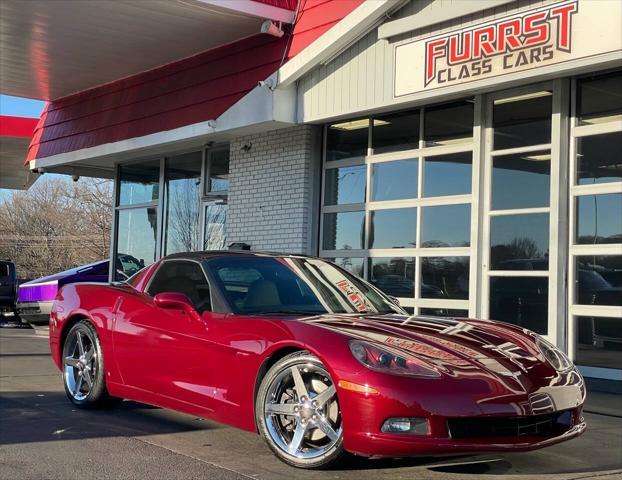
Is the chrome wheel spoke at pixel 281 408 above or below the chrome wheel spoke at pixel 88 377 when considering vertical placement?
above

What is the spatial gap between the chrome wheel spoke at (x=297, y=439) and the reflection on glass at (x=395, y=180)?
6.29m

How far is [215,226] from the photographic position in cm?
1383

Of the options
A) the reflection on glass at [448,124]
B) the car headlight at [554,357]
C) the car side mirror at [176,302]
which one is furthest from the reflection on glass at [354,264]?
the car headlight at [554,357]

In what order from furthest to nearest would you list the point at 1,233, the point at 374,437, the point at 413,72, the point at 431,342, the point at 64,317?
the point at 1,233 → the point at 413,72 → the point at 64,317 → the point at 431,342 → the point at 374,437

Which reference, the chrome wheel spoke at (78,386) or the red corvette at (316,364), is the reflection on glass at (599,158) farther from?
the chrome wheel spoke at (78,386)

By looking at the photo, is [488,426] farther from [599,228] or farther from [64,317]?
[599,228]

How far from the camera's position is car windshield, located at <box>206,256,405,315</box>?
18.3 feet

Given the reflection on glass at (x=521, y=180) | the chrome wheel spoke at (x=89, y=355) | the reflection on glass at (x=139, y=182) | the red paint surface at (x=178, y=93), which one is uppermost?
the red paint surface at (x=178, y=93)

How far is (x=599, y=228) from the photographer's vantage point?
862 cm

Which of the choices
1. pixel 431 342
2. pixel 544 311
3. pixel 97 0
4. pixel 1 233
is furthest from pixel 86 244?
pixel 431 342

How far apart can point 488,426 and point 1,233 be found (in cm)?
5289

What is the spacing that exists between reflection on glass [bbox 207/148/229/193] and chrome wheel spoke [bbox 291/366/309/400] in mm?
9105

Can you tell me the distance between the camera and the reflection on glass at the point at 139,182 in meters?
15.6

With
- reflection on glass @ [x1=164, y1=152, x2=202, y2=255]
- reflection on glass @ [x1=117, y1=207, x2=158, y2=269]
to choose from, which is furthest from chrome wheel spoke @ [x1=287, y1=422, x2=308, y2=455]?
reflection on glass @ [x1=117, y1=207, x2=158, y2=269]
